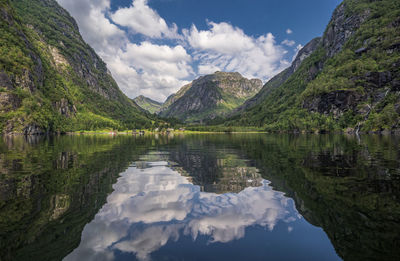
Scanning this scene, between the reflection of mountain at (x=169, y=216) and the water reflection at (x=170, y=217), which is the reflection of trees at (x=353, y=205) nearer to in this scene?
the water reflection at (x=170, y=217)

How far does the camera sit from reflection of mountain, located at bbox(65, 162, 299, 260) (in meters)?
10.1

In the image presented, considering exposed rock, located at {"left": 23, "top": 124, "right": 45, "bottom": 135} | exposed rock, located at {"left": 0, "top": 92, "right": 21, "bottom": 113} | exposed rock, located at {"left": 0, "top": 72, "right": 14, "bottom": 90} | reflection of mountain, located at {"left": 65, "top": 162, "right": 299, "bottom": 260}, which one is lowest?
reflection of mountain, located at {"left": 65, "top": 162, "right": 299, "bottom": 260}

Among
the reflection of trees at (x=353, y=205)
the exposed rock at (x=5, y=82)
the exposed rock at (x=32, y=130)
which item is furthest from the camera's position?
the exposed rock at (x=5, y=82)

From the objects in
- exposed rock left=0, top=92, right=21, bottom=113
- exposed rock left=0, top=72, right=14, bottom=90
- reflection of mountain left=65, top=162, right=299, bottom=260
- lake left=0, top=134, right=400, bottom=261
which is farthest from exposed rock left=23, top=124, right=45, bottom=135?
reflection of mountain left=65, top=162, right=299, bottom=260

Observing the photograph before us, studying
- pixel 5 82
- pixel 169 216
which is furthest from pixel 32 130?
pixel 169 216

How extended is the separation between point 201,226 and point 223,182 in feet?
32.7

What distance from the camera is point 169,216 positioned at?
13508mm

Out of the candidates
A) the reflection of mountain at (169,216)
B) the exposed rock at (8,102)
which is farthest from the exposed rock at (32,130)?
the reflection of mountain at (169,216)

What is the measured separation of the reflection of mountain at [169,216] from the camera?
10.1m

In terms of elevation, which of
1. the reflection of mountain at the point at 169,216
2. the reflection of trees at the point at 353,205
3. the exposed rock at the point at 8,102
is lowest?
the reflection of mountain at the point at 169,216

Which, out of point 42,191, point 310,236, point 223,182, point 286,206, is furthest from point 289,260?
point 42,191

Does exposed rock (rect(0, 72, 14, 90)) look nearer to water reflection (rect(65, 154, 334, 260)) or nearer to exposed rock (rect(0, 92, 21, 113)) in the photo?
exposed rock (rect(0, 92, 21, 113))

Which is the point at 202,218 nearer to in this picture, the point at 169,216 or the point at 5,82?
the point at 169,216

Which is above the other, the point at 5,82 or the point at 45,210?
the point at 5,82
